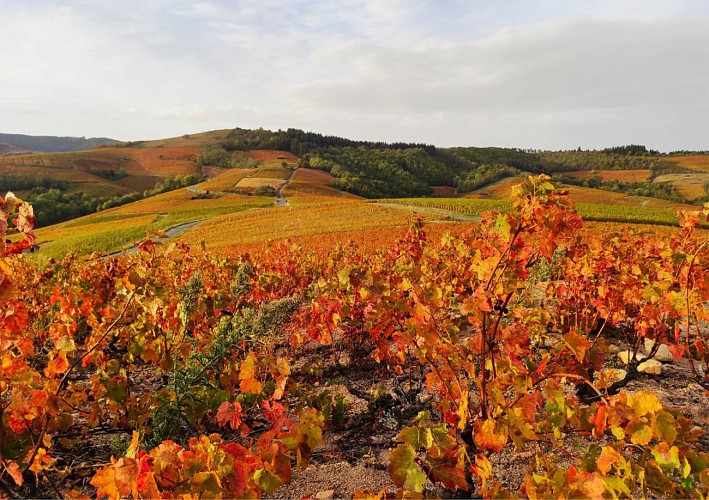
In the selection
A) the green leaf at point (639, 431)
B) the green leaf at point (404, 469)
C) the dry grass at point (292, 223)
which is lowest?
the dry grass at point (292, 223)

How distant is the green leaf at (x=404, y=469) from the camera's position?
199 cm

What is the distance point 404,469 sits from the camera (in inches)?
80.4

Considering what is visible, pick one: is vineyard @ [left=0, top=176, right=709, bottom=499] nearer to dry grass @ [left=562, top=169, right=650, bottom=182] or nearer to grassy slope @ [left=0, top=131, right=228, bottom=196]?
grassy slope @ [left=0, top=131, right=228, bottom=196]

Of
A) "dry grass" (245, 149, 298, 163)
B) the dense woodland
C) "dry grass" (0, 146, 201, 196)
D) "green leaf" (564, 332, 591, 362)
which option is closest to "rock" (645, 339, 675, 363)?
"green leaf" (564, 332, 591, 362)

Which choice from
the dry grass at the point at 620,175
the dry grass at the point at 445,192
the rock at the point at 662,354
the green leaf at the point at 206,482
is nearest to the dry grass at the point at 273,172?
the dry grass at the point at 445,192

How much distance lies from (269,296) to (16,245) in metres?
5.25

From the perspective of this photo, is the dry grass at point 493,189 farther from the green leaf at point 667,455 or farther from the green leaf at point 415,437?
the green leaf at point 667,455

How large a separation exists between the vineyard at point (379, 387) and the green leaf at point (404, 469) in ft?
0.05

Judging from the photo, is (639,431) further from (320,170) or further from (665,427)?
(320,170)

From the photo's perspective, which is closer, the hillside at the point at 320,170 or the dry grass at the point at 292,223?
the dry grass at the point at 292,223

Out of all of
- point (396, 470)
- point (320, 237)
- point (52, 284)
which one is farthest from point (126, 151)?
point (396, 470)

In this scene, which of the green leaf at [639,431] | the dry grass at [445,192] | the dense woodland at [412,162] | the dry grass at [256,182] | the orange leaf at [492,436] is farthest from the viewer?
the dry grass at [445,192]

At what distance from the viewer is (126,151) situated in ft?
463

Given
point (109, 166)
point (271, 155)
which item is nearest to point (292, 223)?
point (271, 155)
